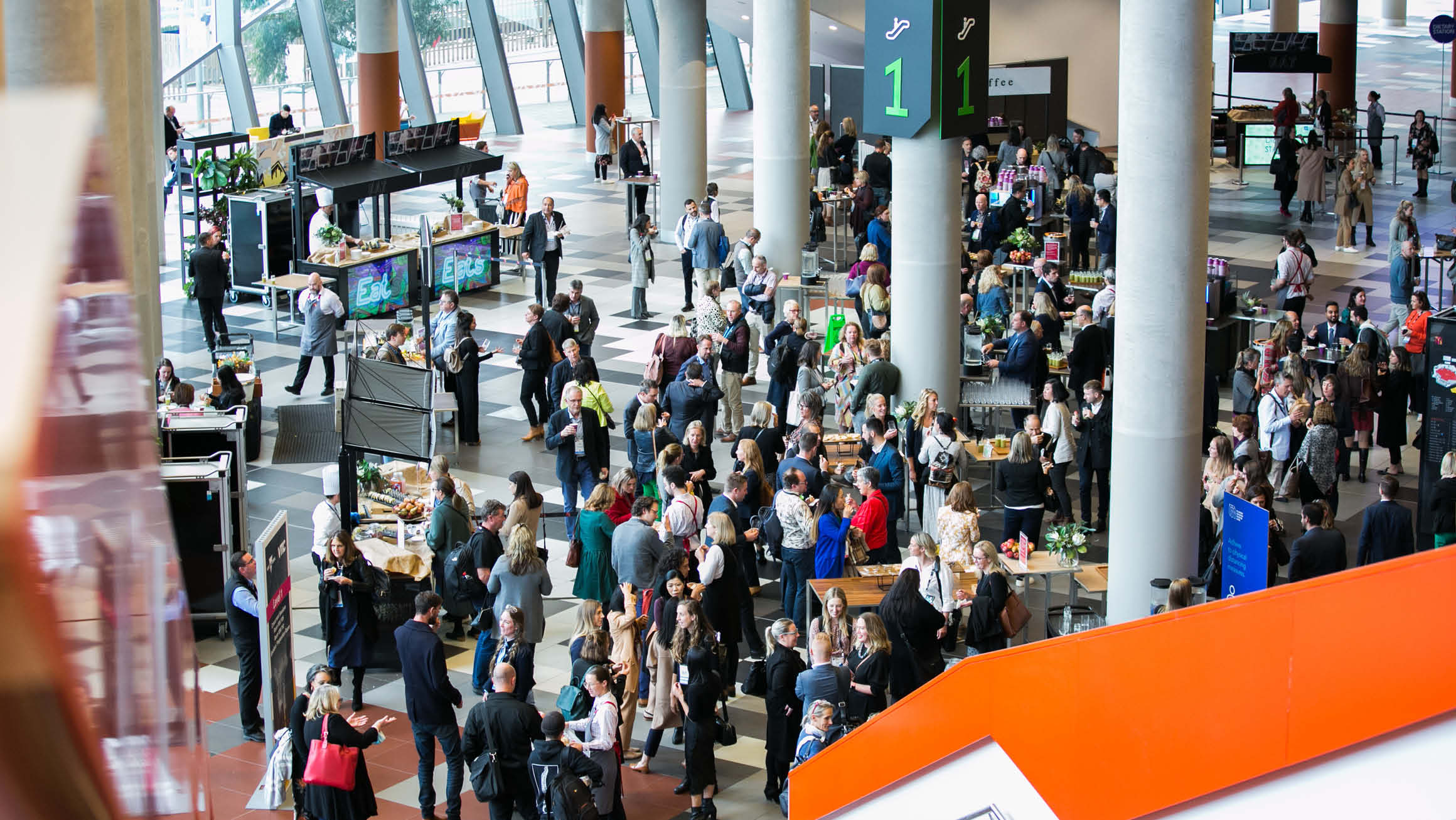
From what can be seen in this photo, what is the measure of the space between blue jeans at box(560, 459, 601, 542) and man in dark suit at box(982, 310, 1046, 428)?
12.8 feet

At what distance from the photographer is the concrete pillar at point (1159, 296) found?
945cm

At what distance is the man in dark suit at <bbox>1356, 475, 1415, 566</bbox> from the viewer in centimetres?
1025

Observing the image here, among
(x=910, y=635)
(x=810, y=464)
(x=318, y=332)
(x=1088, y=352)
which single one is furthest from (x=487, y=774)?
(x=318, y=332)

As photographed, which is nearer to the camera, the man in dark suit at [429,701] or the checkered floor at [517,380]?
the man in dark suit at [429,701]

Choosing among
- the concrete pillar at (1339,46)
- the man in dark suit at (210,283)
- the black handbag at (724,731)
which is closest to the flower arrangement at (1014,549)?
the black handbag at (724,731)

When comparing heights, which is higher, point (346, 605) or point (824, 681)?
point (346, 605)

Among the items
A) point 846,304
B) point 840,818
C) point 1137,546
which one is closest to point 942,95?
point 846,304

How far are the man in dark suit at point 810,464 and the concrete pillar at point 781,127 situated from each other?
9.04m

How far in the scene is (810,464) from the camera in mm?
11172

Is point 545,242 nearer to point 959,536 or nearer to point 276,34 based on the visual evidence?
point 959,536

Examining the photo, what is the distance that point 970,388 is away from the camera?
47.4ft

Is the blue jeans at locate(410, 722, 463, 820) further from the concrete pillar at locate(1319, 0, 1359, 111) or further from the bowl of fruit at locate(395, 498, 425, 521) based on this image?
the concrete pillar at locate(1319, 0, 1359, 111)

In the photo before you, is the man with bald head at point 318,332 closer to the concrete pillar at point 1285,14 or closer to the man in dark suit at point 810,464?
the man in dark suit at point 810,464

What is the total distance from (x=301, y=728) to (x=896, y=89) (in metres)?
8.17
